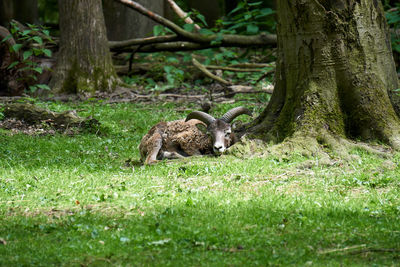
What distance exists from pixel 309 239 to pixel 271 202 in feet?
3.69

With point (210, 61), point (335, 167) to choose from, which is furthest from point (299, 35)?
point (210, 61)

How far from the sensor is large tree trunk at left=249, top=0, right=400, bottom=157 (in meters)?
8.41

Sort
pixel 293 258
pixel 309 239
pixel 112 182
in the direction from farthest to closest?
pixel 112 182 → pixel 309 239 → pixel 293 258

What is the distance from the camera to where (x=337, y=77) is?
28.1ft

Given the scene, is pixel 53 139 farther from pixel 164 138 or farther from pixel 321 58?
pixel 321 58

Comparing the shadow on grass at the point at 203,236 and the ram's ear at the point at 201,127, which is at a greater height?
the ram's ear at the point at 201,127

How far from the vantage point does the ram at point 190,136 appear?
32.9ft

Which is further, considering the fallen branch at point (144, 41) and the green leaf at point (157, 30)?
the fallen branch at point (144, 41)

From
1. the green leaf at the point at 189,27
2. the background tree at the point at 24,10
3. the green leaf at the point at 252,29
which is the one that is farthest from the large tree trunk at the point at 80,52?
the background tree at the point at 24,10

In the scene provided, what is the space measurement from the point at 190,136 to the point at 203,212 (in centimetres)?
459

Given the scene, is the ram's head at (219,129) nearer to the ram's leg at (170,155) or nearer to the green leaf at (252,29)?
the ram's leg at (170,155)

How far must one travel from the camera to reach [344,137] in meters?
8.52

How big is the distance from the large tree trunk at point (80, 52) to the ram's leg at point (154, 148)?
681cm

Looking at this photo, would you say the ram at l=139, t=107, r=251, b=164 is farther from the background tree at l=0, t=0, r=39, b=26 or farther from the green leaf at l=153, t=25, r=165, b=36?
the background tree at l=0, t=0, r=39, b=26
